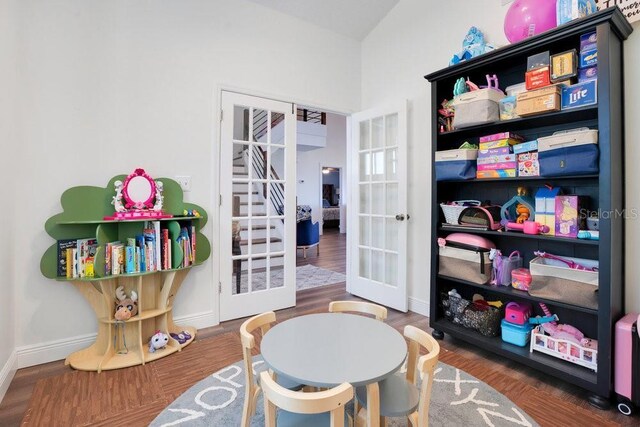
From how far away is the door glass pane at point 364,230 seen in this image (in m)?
3.65

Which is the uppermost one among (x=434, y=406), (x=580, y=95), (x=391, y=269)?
(x=580, y=95)

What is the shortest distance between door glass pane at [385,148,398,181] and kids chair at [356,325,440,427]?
7.13 ft

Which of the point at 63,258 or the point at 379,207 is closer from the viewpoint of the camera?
the point at 63,258

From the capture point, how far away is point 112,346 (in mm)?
2244

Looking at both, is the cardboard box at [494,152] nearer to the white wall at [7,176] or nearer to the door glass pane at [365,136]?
the door glass pane at [365,136]

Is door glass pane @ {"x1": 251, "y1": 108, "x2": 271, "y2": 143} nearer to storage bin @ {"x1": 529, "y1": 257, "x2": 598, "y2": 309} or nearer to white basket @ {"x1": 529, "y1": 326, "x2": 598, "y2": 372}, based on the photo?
storage bin @ {"x1": 529, "y1": 257, "x2": 598, "y2": 309}

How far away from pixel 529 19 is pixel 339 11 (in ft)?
6.36

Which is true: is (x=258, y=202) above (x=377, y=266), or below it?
above

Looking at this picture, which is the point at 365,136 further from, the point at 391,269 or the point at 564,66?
the point at 564,66

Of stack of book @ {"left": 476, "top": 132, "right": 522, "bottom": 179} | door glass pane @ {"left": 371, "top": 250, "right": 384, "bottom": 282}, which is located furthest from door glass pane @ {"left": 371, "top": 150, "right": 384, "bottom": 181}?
stack of book @ {"left": 476, "top": 132, "right": 522, "bottom": 179}

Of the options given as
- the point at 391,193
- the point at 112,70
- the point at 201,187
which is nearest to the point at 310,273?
the point at 391,193

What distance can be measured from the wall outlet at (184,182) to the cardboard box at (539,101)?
2563 mm

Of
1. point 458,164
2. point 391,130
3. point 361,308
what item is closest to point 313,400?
point 361,308

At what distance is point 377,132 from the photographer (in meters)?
3.54
